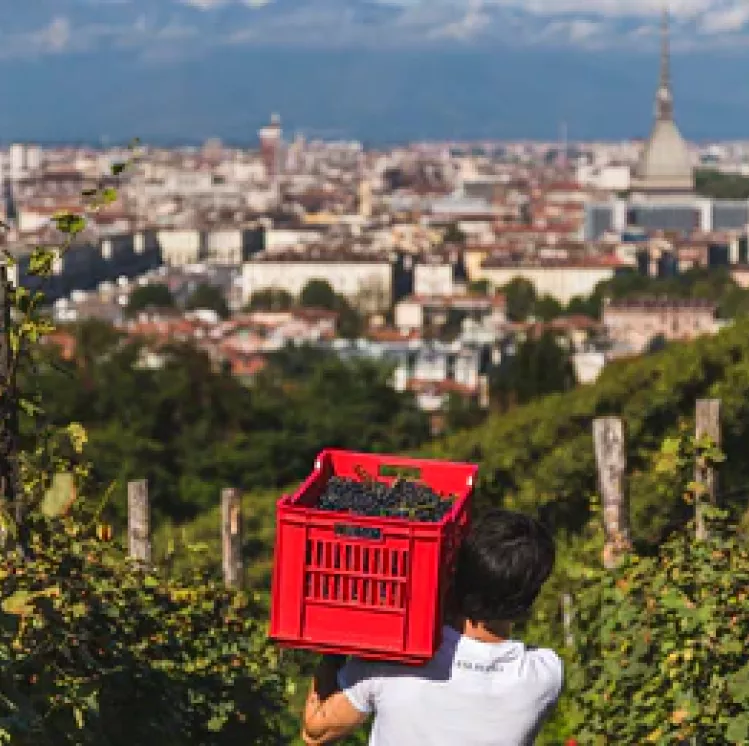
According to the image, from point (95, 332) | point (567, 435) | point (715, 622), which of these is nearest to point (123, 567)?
point (715, 622)

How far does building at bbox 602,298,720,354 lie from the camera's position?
36312mm

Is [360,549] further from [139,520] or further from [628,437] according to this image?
[628,437]

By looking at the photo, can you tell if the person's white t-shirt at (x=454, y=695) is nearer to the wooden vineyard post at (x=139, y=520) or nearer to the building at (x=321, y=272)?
the wooden vineyard post at (x=139, y=520)

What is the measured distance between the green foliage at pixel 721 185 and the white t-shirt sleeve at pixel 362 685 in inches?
2974

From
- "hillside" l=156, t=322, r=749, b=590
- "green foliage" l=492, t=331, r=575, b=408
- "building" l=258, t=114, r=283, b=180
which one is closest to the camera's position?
"hillside" l=156, t=322, r=749, b=590

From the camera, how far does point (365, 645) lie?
183cm

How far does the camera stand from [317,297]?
46.3 meters

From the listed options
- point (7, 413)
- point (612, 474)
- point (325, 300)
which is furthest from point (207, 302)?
point (7, 413)

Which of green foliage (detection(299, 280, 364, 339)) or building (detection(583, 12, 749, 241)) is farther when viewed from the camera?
building (detection(583, 12, 749, 241))

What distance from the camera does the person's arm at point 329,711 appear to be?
1.86m

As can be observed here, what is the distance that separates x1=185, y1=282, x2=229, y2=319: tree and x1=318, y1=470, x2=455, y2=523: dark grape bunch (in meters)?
41.9

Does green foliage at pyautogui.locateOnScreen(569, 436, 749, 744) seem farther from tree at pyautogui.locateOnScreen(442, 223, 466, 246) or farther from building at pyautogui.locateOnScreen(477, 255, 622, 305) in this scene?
tree at pyautogui.locateOnScreen(442, 223, 466, 246)

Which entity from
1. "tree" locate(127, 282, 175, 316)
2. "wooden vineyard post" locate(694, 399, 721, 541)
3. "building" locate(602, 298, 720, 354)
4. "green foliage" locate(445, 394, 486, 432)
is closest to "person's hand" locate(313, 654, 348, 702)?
"wooden vineyard post" locate(694, 399, 721, 541)

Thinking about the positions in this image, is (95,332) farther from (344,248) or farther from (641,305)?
(344,248)
